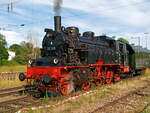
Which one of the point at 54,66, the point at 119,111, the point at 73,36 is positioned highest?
the point at 73,36

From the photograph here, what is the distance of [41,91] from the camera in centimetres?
1080

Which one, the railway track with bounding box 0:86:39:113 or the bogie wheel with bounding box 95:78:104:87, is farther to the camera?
the bogie wheel with bounding box 95:78:104:87

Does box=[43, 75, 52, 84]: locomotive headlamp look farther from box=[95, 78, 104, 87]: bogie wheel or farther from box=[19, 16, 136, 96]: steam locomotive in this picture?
box=[95, 78, 104, 87]: bogie wheel

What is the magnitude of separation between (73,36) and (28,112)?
233 inches

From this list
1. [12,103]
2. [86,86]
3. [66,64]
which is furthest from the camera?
[86,86]

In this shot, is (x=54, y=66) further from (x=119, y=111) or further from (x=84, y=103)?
(x=119, y=111)

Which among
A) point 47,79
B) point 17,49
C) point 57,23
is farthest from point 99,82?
point 17,49

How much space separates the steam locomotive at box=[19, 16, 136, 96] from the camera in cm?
992

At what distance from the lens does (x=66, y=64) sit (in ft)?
33.7

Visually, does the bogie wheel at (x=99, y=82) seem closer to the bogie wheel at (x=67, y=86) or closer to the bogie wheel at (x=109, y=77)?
the bogie wheel at (x=109, y=77)

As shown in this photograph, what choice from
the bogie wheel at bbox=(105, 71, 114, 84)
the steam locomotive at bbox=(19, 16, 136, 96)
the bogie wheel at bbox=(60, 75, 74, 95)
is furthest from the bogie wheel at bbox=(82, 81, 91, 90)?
the bogie wheel at bbox=(105, 71, 114, 84)

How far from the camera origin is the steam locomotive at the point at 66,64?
32.6 ft

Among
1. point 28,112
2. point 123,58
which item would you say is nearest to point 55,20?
point 28,112

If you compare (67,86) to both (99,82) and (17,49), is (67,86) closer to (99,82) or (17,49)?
(99,82)
